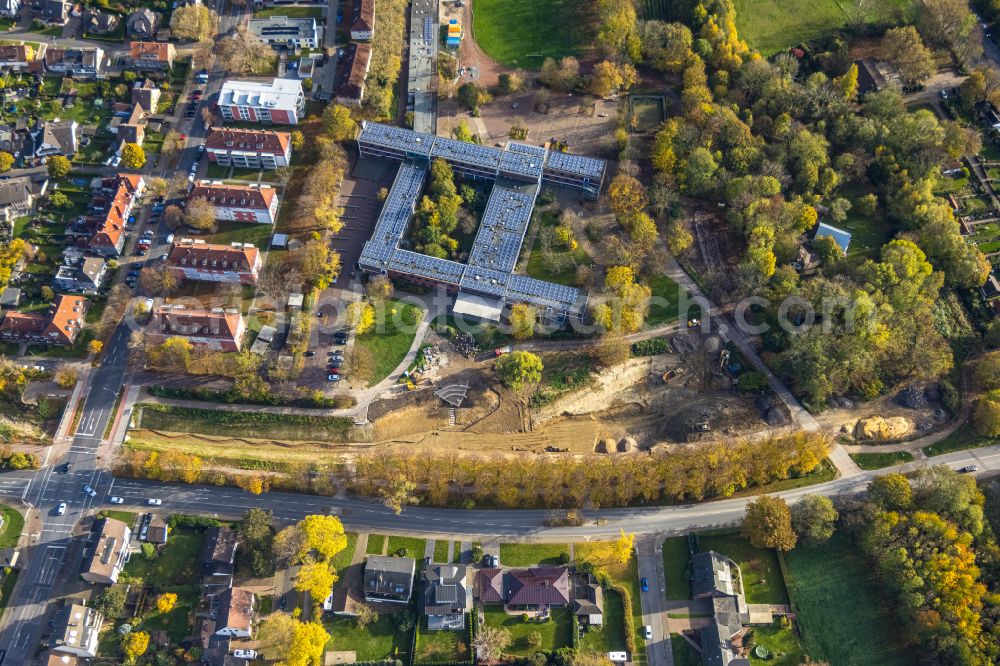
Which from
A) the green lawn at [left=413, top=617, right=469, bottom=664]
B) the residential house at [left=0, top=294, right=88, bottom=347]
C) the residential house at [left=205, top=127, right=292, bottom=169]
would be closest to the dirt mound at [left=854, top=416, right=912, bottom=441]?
the green lawn at [left=413, top=617, right=469, bottom=664]

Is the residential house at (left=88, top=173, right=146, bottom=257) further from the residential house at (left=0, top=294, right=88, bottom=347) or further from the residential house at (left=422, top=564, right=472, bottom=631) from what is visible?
the residential house at (left=422, top=564, right=472, bottom=631)

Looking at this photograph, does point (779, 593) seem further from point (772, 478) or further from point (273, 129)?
point (273, 129)

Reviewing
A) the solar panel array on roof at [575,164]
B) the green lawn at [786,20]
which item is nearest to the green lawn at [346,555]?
the solar panel array on roof at [575,164]

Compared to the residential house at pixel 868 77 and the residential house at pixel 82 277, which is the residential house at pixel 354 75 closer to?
the residential house at pixel 82 277

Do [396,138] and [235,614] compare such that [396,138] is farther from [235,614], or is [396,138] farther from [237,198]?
[235,614]

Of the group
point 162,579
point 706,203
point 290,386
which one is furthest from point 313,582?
point 706,203

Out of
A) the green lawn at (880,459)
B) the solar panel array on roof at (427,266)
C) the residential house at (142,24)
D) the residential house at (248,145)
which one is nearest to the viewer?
the green lawn at (880,459)
